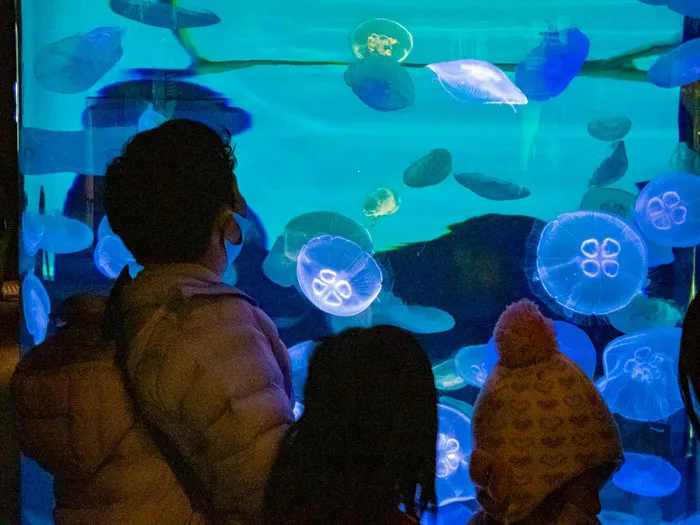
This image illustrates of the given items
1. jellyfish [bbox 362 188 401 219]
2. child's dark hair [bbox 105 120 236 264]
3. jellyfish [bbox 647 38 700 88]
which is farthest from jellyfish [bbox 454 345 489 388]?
child's dark hair [bbox 105 120 236 264]

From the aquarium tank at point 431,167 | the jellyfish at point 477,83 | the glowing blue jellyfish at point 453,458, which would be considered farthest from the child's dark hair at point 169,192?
the glowing blue jellyfish at point 453,458

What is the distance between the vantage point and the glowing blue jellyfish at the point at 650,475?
298 centimetres

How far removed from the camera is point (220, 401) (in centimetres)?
105

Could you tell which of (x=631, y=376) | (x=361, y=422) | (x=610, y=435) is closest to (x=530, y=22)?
(x=631, y=376)

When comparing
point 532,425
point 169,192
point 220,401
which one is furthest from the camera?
point 532,425

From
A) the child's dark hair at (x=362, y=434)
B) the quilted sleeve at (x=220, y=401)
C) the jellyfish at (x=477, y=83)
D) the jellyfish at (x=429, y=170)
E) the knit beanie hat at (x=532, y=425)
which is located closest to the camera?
the quilted sleeve at (x=220, y=401)

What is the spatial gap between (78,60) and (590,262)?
2483 mm

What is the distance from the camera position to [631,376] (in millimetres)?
3068

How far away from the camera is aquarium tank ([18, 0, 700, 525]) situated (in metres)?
2.95

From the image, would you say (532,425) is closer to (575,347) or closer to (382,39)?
(575,347)

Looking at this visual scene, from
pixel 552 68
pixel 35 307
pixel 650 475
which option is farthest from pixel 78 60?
pixel 650 475

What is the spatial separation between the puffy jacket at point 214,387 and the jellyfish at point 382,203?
1.89m

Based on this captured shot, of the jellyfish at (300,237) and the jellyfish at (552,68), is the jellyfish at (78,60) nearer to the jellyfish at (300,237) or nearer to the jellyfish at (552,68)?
the jellyfish at (300,237)

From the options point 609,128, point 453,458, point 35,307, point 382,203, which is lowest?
point 453,458
